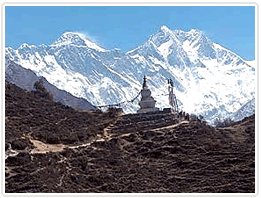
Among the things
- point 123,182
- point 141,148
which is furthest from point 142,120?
point 123,182

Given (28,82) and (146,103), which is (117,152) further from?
(28,82)

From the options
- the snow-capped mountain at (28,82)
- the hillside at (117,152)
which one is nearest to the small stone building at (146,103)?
the hillside at (117,152)

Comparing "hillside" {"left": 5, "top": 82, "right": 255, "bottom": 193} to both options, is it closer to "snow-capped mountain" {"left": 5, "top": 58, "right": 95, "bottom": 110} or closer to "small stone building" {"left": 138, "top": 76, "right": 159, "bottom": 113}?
"small stone building" {"left": 138, "top": 76, "right": 159, "bottom": 113}

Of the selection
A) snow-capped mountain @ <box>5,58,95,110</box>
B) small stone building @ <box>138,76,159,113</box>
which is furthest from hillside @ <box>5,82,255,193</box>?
snow-capped mountain @ <box>5,58,95,110</box>

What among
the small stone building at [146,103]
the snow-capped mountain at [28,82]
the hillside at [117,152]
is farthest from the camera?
the snow-capped mountain at [28,82]

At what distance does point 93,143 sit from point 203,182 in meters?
11.5

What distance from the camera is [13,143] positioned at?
1592 inches

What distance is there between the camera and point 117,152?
43562 millimetres

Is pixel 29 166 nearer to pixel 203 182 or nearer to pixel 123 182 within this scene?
pixel 123 182

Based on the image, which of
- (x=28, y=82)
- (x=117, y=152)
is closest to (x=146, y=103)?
(x=117, y=152)

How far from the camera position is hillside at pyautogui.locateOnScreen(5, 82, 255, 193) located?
116 ft

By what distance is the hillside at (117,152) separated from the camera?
3547 cm

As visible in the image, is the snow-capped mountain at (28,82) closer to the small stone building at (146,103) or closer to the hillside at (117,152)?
the small stone building at (146,103)

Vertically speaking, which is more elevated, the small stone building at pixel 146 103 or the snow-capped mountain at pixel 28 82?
the snow-capped mountain at pixel 28 82
